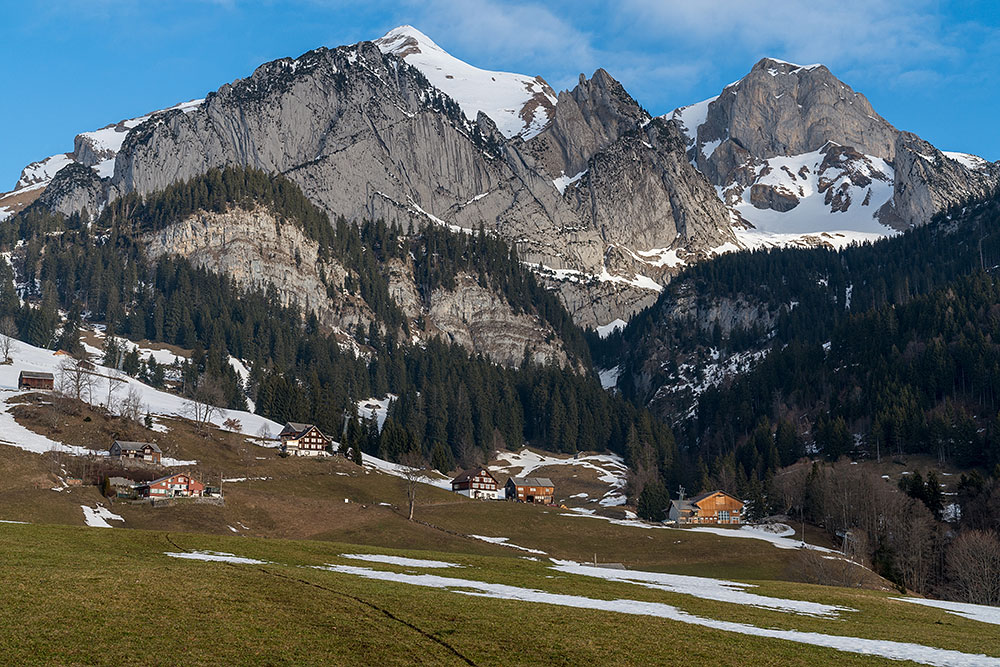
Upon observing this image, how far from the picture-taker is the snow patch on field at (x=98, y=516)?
8761cm

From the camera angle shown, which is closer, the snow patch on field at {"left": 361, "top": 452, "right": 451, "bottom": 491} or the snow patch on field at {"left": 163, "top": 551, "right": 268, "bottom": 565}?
the snow patch on field at {"left": 163, "top": 551, "right": 268, "bottom": 565}

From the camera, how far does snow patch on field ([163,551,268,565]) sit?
5017 centimetres

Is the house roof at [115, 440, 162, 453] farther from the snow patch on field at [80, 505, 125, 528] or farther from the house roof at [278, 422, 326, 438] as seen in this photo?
the house roof at [278, 422, 326, 438]

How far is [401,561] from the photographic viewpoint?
63125 mm

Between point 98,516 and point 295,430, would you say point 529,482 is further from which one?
point 98,516

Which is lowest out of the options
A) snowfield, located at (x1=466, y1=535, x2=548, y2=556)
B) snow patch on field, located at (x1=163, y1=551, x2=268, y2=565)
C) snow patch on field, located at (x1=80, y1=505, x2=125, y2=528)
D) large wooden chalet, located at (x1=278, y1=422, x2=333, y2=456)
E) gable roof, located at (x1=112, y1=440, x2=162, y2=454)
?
snowfield, located at (x1=466, y1=535, x2=548, y2=556)

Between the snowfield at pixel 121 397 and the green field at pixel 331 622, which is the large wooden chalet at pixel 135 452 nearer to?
the snowfield at pixel 121 397

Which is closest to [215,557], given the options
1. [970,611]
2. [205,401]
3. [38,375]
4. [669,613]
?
[669,613]

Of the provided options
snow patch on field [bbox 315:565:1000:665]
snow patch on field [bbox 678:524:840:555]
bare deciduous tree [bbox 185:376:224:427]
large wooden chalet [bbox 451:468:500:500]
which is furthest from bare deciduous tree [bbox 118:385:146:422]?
snow patch on field [bbox 315:565:1000:665]

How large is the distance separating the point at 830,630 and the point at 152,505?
83.8 metres

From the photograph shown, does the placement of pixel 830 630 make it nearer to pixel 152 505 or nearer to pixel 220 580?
pixel 220 580

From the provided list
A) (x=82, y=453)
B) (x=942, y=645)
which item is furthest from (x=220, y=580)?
(x=82, y=453)

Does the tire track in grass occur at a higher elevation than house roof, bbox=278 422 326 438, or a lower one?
lower

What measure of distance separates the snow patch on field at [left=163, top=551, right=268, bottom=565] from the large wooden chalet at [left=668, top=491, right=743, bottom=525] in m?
116
